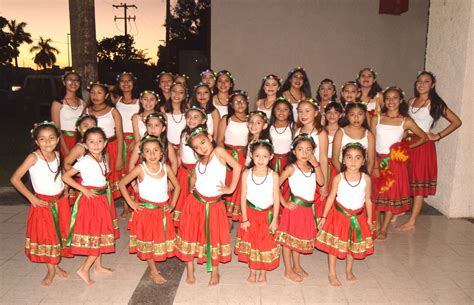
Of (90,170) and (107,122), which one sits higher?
(107,122)

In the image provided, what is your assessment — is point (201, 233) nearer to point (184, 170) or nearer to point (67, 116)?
point (184, 170)

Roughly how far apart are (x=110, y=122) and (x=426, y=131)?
4.05m

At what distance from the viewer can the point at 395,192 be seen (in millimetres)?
5133

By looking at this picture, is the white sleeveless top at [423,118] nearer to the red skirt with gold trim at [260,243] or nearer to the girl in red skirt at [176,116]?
the red skirt with gold trim at [260,243]

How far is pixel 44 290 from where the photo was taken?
12.9 ft

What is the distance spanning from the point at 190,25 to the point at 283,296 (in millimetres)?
29519

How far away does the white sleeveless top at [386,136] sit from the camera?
16.4 ft

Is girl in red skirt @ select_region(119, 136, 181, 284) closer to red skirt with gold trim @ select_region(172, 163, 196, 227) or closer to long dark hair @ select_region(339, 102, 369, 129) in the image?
red skirt with gold trim @ select_region(172, 163, 196, 227)

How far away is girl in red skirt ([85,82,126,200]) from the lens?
17.1ft

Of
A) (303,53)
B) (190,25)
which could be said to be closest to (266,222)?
(303,53)

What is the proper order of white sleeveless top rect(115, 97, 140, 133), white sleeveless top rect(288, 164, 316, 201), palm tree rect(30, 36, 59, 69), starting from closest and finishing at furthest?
white sleeveless top rect(288, 164, 316, 201) < white sleeveless top rect(115, 97, 140, 133) < palm tree rect(30, 36, 59, 69)

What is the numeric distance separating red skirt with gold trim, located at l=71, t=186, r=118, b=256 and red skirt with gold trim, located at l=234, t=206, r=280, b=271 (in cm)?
133

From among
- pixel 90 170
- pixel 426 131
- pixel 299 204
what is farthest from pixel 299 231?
pixel 426 131

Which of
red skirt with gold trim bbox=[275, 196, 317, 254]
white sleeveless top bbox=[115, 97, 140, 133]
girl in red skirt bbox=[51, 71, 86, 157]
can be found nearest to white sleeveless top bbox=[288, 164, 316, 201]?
red skirt with gold trim bbox=[275, 196, 317, 254]
